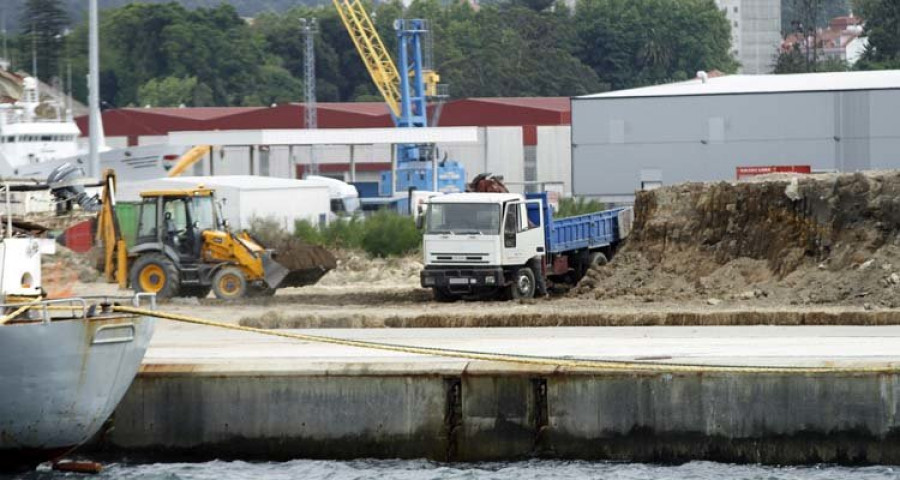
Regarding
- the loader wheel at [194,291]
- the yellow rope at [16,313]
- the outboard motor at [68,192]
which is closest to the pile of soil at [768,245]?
the loader wheel at [194,291]

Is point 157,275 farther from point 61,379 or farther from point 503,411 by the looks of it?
point 61,379

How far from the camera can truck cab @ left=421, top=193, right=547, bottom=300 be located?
3528 centimetres

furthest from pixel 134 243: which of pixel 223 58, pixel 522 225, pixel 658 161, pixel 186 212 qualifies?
pixel 223 58

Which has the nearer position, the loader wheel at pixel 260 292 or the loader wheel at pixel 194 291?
the loader wheel at pixel 194 291

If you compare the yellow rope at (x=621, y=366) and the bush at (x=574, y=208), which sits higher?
the bush at (x=574, y=208)

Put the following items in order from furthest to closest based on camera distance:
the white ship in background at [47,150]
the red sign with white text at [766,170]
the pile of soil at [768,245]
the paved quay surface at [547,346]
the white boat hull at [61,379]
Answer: the white ship in background at [47,150] < the red sign with white text at [766,170] < the pile of soil at [768,245] < the paved quay surface at [547,346] < the white boat hull at [61,379]

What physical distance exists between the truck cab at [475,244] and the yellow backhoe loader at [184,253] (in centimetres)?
319

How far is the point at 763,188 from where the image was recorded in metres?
35.7

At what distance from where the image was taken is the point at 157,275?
116ft

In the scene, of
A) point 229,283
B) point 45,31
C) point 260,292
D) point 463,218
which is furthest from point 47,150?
point 463,218

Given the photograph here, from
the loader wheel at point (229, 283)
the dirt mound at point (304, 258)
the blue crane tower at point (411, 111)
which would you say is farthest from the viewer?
the blue crane tower at point (411, 111)

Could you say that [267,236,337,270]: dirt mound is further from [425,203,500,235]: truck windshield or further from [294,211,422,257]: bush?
[294,211,422,257]: bush

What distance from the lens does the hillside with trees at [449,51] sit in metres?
136

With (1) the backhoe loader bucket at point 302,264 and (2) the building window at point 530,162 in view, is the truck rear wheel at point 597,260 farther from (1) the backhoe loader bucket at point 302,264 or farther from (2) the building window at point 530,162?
(2) the building window at point 530,162
